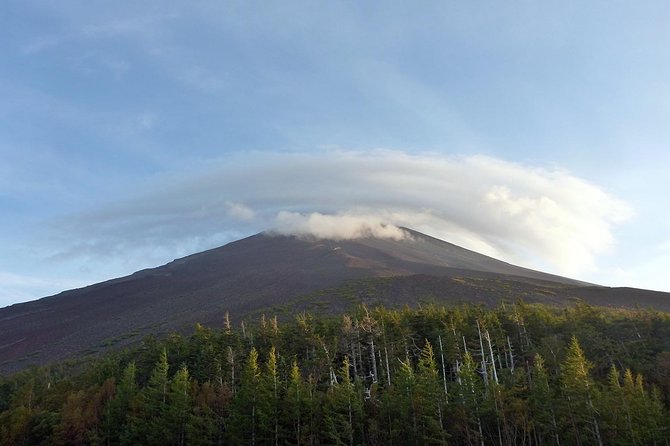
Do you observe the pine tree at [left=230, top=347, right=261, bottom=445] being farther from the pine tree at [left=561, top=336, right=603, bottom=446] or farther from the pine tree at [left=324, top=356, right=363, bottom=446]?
the pine tree at [left=561, top=336, right=603, bottom=446]

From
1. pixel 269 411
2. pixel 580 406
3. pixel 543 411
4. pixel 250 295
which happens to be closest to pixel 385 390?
pixel 269 411

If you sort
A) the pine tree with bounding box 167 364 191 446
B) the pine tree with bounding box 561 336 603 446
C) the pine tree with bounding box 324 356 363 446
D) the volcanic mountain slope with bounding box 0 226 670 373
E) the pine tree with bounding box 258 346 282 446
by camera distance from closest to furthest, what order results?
1. the pine tree with bounding box 561 336 603 446
2. the pine tree with bounding box 324 356 363 446
3. the pine tree with bounding box 258 346 282 446
4. the pine tree with bounding box 167 364 191 446
5. the volcanic mountain slope with bounding box 0 226 670 373

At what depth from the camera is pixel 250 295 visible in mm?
138000

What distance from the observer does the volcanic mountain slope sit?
115062 millimetres

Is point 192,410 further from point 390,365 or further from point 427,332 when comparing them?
point 427,332

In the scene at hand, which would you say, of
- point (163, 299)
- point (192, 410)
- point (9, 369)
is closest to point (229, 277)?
point (163, 299)

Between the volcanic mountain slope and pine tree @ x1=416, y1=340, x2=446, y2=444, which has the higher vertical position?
the volcanic mountain slope

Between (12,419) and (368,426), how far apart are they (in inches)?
1327

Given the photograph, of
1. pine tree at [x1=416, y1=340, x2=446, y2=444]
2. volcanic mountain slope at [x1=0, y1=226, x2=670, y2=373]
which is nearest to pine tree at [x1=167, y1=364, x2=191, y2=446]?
pine tree at [x1=416, y1=340, x2=446, y2=444]

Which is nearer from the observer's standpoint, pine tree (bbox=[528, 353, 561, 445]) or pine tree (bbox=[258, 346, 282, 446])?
pine tree (bbox=[528, 353, 561, 445])

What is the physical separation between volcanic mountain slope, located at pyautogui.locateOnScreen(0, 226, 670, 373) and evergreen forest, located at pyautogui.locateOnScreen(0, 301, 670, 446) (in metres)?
47.6

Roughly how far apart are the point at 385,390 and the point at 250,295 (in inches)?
3825

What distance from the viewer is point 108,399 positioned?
51312 mm

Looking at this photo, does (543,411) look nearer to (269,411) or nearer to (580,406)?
(580,406)
